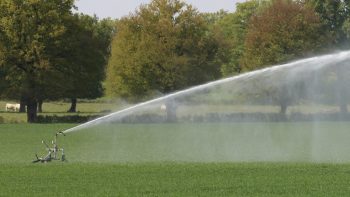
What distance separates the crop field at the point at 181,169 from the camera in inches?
789

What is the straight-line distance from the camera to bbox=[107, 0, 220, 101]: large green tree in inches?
2955

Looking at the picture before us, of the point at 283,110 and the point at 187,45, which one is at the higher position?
the point at 187,45

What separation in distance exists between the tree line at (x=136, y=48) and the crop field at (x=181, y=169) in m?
26.5

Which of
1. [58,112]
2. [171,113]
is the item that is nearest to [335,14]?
[171,113]

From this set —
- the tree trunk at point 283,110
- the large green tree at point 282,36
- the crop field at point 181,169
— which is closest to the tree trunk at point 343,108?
the tree trunk at point 283,110

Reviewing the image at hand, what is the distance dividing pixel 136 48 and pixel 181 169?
173 ft

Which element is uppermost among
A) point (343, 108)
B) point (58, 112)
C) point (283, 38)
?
point (283, 38)

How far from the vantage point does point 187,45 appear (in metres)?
75.6

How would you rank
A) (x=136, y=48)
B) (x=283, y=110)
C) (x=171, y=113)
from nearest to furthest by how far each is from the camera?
1. (x=171, y=113)
2. (x=283, y=110)
3. (x=136, y=48)

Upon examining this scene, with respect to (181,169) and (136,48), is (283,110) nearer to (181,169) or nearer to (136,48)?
(136,48)

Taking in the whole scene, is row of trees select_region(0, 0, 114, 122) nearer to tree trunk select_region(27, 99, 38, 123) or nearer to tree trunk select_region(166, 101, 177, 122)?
tree trunk select_region(27, 99, 38, 123)

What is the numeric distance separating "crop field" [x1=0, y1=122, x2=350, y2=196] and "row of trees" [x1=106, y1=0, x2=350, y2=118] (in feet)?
103

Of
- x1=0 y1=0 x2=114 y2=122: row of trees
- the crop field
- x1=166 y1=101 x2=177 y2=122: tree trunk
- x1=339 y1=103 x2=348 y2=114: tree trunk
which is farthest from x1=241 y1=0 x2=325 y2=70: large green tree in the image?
the crop field

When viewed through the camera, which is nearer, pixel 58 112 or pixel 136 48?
pixel 136 48
